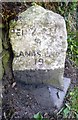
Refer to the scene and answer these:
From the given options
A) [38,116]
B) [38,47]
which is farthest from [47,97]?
[38,47]

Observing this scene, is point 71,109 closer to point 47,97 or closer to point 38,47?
point 47,97

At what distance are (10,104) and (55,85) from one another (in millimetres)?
388

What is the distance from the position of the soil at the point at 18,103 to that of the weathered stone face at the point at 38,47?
0.11 m

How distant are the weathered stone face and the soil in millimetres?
110

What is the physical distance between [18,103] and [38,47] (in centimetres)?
47

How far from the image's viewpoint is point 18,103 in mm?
2719

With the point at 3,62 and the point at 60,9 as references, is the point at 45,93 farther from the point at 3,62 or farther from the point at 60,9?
the point at 60,9

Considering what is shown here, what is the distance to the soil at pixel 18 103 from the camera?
2.69 m

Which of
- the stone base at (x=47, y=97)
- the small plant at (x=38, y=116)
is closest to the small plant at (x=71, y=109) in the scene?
the stone base at (x=47, y=97)

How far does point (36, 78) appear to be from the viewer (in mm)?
2678

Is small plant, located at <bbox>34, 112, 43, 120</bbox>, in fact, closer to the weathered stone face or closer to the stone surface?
the stone surface

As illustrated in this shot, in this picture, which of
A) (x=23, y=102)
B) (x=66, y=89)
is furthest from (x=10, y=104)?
(x=66, y=89)

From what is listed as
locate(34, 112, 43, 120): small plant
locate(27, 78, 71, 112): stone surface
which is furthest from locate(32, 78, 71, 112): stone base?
locate(34, 112, 43, 120): small plant

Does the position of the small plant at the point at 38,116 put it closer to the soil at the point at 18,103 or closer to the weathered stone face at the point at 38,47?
the soil at the point at 18,103
